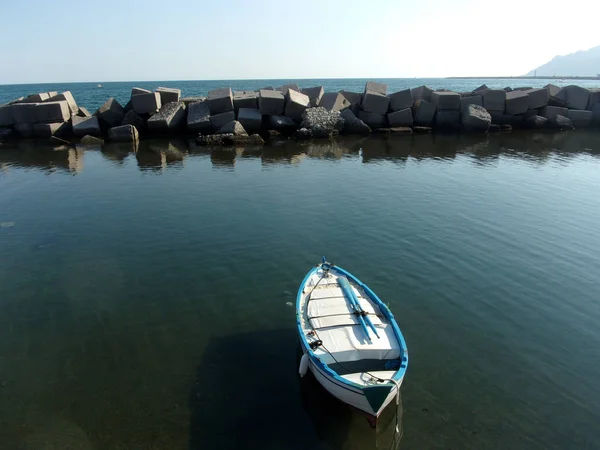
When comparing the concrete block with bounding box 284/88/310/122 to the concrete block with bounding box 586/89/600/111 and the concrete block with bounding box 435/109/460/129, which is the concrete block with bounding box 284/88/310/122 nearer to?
the concrete block with bounding box 435/109/460/129

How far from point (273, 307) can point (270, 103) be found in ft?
79.8

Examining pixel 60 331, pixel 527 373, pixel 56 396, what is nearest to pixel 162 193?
pixel 60 331

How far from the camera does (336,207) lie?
15.6 metres

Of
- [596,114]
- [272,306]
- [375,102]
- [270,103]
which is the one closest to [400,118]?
[375,102]

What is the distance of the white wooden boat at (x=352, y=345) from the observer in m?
6.03

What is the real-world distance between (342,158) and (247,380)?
1859 cm

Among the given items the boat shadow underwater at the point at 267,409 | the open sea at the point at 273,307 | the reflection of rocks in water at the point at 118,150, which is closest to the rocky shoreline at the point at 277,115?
the reflection of rocks in water at the point at 118,150

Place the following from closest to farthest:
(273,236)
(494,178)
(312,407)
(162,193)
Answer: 1. (312,407)
2. (273,236)
3. (162,193)
4. (494,178)

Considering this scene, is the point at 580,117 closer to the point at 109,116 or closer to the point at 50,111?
the point at 109,116

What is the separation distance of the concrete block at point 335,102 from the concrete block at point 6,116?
24.8 m

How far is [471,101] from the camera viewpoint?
34.1 meters

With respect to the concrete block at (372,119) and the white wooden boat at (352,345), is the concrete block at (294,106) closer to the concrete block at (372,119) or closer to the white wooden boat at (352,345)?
the concrete block at (372,119)

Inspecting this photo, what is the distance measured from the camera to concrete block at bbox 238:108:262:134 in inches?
1173

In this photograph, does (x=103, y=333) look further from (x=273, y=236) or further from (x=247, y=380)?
(x=273, y=236)
